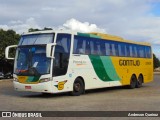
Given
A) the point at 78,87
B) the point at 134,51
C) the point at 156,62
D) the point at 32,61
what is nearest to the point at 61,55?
the point at 32,61

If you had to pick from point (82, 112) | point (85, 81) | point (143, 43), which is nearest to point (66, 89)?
point (85, 81)

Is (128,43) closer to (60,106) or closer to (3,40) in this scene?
(60,106)

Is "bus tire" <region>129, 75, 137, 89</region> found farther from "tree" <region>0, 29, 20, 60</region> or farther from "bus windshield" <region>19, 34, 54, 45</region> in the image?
"tree" <region>0, 29, 20, 60</region>

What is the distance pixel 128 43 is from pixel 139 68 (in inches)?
100

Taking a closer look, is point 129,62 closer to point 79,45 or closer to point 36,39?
point 79,45

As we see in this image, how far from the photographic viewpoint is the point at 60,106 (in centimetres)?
1558

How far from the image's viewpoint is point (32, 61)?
63.7 ft

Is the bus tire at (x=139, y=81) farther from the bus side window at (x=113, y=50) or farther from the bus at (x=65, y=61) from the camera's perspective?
the bus side window at (x=113, y=50)

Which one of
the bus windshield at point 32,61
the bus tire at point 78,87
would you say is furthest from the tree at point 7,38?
the bus windshield at point 32,61

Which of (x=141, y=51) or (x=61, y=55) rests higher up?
(x=141, y=51)

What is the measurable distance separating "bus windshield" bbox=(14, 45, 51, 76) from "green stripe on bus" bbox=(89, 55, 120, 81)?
356 cm

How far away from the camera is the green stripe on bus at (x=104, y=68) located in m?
22.5

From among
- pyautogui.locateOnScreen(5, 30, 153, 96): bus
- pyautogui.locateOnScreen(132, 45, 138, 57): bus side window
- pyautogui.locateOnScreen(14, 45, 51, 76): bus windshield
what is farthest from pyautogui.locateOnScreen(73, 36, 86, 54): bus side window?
pyautogui.locateOnScreen(132, 45, 138, 57): bus side window

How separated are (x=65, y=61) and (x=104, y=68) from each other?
424 cm
